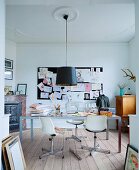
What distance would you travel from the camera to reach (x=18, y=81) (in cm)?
626

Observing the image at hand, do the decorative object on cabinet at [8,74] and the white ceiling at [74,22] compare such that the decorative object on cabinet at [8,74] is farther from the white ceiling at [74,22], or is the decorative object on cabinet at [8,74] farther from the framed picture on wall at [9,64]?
Answer: the white ceiling at [74,22]

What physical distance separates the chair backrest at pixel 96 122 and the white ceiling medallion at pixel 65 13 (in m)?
2.19

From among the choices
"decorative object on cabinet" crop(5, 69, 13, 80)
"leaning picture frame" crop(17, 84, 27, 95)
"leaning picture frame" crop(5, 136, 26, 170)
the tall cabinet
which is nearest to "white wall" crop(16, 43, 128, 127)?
"leaning picture frame" crop(17, 84, 27, 95)

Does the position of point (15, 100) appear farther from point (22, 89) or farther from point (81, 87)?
point (81, 87)

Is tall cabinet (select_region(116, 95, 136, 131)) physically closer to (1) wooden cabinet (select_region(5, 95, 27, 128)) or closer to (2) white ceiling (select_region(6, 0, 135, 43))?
(2) white ceiling (select_region(6, 0, 135, 43))

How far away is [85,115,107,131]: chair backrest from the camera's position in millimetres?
3611

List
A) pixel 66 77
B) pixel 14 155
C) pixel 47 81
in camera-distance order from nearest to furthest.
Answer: pixel 14 155
pixel 66 77
pixel 47 81

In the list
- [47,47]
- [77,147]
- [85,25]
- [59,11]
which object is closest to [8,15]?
[59,11]

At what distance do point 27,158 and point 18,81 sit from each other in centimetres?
332

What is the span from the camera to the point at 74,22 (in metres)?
4.39

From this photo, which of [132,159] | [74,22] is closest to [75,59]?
[74,22]

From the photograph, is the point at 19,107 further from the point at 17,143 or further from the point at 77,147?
the point at 17,143

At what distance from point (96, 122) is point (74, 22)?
2429 mm

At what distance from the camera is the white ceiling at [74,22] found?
10.8ft
